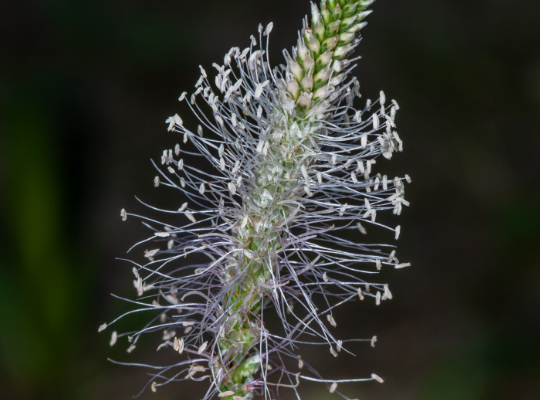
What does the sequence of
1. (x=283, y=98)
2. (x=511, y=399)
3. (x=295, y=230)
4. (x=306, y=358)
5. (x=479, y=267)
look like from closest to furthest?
(x=283, y=98) → (x=295, y=230) → (x=511, y=399) → (x=306, y=358) → (x=479, y=267)

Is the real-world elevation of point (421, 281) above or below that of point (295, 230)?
below

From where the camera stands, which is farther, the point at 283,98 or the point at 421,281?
the point at 421,281

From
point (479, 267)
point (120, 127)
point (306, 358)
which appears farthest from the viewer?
point (120, 127)

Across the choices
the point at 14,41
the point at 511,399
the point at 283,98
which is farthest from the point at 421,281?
the point at 14,41

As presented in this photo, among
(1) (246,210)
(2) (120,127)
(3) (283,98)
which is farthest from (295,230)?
(2) (120,127)

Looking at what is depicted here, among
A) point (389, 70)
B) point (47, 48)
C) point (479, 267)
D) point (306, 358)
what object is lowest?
point (306, 358)

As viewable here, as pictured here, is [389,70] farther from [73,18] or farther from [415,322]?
[73,18]
